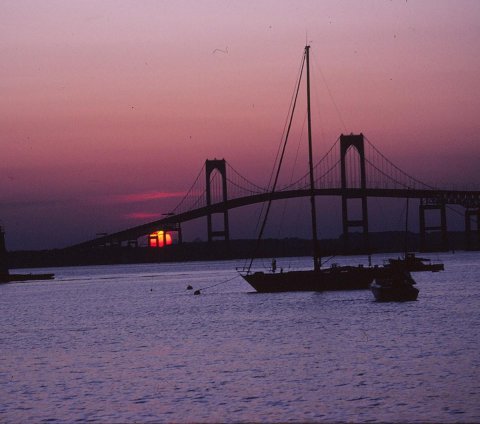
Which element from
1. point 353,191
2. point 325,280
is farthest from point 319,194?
point 325,280

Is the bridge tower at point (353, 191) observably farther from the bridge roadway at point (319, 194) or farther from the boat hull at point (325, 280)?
the boat hull at point (325, 280)

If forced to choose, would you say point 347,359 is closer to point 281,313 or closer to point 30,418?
point 30,418

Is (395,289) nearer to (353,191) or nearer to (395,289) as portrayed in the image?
(395,289)

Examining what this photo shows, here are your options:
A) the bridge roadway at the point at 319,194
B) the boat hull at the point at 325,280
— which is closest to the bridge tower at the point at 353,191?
the bridge roadway at the point at 319,194

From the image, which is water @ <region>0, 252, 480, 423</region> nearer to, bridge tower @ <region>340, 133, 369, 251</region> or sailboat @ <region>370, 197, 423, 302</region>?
sailboat @ <region>370, 197, 423, 302</region>

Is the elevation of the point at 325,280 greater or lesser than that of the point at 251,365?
greater

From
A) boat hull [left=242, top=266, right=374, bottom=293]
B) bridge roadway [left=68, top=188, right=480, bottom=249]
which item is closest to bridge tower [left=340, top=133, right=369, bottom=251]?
bridge roadway [left=68, top=188, right=480, bottom=249]

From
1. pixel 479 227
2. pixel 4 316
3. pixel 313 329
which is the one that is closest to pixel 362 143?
pixel 479 227
